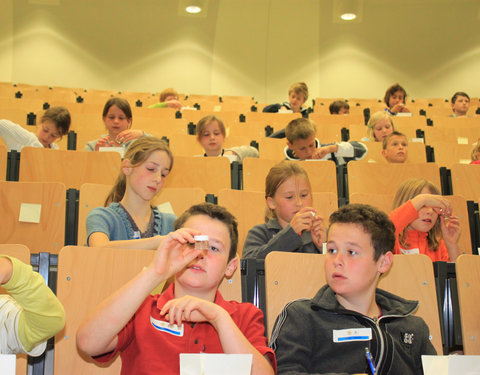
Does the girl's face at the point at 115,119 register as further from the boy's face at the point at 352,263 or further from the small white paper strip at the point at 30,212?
the boy's face at the point at 352,263

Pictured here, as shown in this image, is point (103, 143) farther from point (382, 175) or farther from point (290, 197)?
point (382, 175)

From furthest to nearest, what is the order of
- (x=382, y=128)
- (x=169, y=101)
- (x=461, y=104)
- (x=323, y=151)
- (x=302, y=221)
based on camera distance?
1. (x=461, y=104)
2. (x=169, y=101)
3. (x=382, y=128)
4. (x=323, y=151)
5. (x=302, y=221)

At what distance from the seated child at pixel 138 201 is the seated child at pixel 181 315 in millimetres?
642

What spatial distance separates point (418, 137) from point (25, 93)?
4.74 meters

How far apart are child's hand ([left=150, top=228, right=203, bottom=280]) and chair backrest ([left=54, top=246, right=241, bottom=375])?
373mm

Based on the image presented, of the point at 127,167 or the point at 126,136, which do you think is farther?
the point at 126,136

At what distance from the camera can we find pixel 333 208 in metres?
3.01

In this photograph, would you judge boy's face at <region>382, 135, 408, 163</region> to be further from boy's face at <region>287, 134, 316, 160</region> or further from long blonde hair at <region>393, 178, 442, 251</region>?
long blonde hair at <region>393, 178, 442, 251</region>

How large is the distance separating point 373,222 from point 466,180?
6.59ft

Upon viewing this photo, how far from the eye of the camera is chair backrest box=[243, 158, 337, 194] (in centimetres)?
344

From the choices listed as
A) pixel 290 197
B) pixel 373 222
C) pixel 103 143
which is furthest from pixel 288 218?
pixel 103 143

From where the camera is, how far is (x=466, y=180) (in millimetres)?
3473

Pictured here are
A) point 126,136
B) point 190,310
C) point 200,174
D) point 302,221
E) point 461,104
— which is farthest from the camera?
point 461,104

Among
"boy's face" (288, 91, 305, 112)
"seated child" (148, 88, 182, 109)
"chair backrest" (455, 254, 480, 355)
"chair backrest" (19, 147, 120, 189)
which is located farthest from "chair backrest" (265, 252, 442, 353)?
"boy's face" (288, 91, 305, 112)
